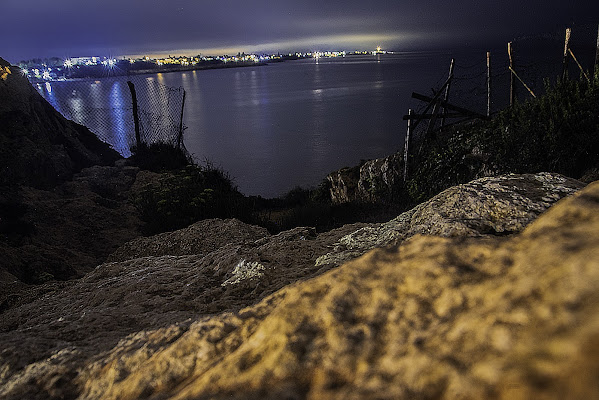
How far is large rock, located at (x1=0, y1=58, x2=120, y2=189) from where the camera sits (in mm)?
9844

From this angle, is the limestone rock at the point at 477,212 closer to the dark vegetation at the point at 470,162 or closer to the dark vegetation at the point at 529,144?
the dark vegetation at the point at 470,162

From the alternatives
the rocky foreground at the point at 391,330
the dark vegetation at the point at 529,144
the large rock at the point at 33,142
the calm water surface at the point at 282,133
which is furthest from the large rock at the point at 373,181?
the calm water surface at the point at 282,133

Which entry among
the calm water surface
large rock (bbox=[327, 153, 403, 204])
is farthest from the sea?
large rock (bbox=[327, 153, 403, 204])

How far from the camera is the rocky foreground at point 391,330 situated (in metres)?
0.68

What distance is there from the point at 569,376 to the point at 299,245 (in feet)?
6.12

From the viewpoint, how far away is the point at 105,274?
10.0 feet

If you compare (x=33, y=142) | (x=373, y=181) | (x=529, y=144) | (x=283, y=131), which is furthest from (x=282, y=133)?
(x=529, y=144)

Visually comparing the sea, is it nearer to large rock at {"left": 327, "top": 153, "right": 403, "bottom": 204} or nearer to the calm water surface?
the calm water surface

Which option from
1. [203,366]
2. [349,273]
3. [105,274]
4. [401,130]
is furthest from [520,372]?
[401,130]

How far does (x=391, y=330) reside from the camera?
0.94 metres

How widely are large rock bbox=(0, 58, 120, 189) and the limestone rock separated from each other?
8.63 m

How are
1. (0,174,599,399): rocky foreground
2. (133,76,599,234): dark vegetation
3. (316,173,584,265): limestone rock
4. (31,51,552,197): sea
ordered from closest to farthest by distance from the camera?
(0,174,599,399): rocky foreground → (316,173,584,265): limestone rock → (133,76,599,234): dark vegetation → (31,51,552,197): sea

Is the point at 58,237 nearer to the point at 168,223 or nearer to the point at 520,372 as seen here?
the point at 168,223

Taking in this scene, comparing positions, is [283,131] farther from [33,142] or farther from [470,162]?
[470,162]
